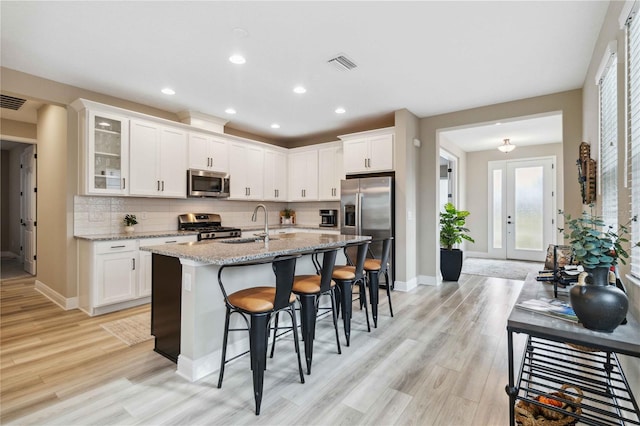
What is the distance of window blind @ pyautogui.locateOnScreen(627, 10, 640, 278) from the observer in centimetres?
174

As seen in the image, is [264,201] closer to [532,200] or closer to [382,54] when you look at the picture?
[382,54]

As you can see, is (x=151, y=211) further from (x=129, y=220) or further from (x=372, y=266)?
(x=372, y=266)

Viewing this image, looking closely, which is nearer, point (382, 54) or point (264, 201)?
point (382, 54)

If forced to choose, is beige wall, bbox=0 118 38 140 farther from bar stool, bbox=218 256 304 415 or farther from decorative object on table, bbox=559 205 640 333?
decorative object on table, bbox=559 205 640 333

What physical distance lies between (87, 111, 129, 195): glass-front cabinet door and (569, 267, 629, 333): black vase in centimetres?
465

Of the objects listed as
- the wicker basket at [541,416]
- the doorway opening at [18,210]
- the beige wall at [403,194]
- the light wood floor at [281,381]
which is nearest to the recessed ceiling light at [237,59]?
the beige wall at [403,194]

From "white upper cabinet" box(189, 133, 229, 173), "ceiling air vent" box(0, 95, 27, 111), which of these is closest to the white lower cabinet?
"white upper cabinet" box(189, 133, 229, 173)

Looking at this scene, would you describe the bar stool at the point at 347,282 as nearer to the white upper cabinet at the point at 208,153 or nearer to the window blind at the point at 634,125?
the window blind at the point at 634,125

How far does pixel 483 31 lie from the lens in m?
2.71

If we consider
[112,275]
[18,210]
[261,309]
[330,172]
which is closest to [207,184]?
[112,275]

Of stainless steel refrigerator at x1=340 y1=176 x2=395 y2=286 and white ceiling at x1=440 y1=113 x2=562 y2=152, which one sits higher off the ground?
white ceiling at x1=440 y1=113 x2=562 y2=152

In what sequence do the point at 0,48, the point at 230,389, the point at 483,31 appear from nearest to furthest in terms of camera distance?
the point at 230,389, the point at 483,31, the point at 0,48

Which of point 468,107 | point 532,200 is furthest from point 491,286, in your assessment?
point 532,200

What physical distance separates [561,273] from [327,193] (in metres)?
4.12
